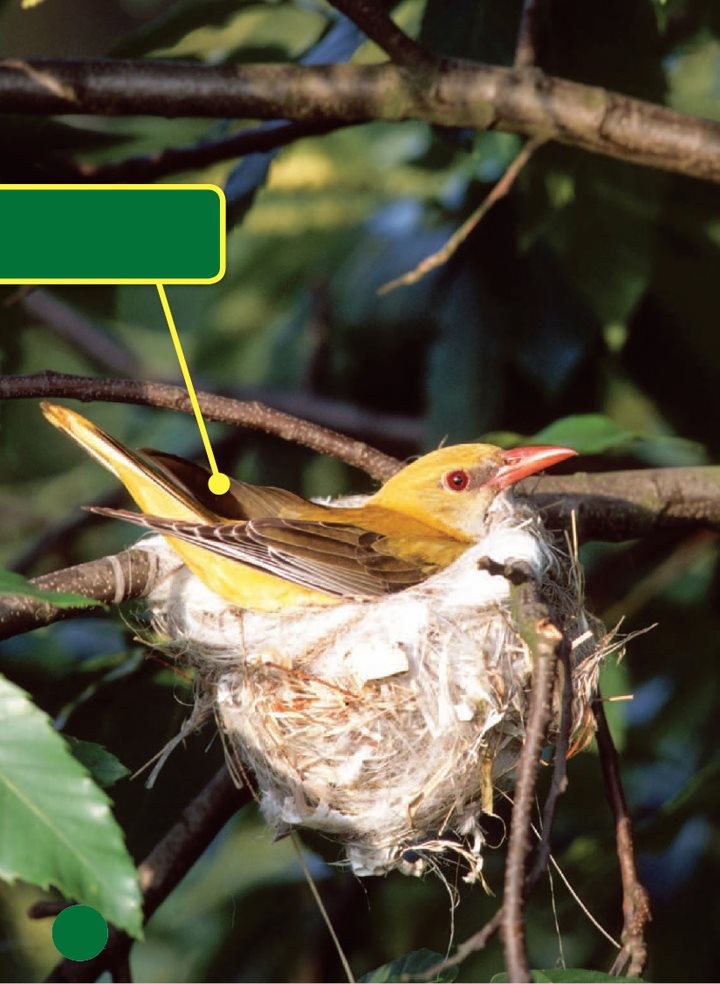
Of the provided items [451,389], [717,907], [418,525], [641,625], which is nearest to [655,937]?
[717,907]

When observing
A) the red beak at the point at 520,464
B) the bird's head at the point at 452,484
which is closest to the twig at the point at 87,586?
the bird's head at the point at 452,484

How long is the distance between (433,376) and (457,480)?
1.07 meters

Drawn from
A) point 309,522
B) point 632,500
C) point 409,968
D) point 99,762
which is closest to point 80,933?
point 409,968

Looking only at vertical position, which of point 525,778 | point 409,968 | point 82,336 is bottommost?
point 409,968

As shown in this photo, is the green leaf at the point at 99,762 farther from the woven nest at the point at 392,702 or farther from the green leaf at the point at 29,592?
the woven nest at the point at 392,702

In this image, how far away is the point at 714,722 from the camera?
4.28 metres

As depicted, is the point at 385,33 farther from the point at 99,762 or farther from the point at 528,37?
the point at 99,762

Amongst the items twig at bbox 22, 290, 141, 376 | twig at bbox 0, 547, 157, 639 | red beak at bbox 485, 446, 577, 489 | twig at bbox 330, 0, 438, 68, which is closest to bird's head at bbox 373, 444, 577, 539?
red beak at bbox 485, 446, 577, 489

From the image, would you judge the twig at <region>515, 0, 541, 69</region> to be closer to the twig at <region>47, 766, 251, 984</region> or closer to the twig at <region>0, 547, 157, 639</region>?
the twig at <region>0, 547, 157, 639</region>

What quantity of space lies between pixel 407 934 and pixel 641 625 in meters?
1.21

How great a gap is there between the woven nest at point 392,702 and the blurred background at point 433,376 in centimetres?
32

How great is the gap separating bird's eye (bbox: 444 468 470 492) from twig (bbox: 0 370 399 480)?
20 cm

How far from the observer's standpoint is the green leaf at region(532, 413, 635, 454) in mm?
3299

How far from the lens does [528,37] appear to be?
133 inches
